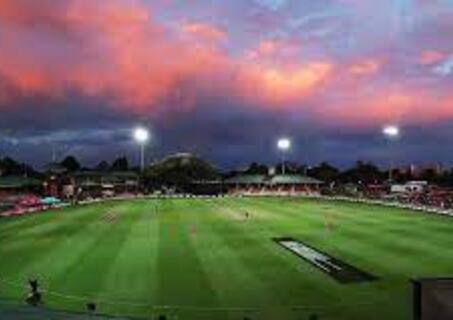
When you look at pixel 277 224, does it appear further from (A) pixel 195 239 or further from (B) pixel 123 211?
(B) pixel 123 211

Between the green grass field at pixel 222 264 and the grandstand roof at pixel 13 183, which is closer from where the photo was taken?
the green grass field at pixel 222 264

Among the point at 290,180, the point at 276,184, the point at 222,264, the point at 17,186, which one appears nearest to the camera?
the point at 222,264

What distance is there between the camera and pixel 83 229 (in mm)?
71125

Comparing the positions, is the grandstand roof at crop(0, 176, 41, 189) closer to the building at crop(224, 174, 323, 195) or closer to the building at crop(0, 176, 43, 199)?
the building at crop(0, 176, 43, 199)

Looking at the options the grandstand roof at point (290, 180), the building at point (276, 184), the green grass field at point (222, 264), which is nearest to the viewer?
the green grass field at point (222, 264)

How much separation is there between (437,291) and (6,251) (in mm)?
39212

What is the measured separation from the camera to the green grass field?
33438 mm

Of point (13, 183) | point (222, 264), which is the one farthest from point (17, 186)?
point (222, 264)

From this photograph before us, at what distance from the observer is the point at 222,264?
45469mm

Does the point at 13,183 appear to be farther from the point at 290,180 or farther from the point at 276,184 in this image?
the point at 290,180

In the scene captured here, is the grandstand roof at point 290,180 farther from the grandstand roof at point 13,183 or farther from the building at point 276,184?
the grandstand roof at point 13,183

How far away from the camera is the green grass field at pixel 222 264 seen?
110ft

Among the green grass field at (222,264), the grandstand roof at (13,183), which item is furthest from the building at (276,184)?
the green grass field at (222,264)

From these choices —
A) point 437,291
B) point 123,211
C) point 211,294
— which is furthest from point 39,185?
Result: point 437,291
